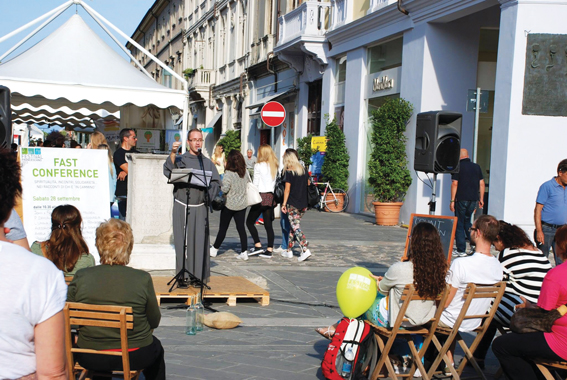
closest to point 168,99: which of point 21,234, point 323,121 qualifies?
point 21,234

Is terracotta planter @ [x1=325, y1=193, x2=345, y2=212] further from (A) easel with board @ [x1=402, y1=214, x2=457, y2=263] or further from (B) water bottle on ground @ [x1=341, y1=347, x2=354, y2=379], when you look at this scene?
(B) water bottle on ground @ [x1=341, y1=347, x2=354, y2=379]

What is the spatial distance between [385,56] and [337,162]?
11.1ft

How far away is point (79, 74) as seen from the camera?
961 cm

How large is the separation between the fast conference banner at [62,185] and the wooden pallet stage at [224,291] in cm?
93

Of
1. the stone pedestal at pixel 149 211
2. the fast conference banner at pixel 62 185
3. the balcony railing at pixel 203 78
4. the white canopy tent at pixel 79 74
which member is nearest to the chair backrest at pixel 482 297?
the fast conference banner at pixel 62 185

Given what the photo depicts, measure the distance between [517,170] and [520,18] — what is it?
285cm

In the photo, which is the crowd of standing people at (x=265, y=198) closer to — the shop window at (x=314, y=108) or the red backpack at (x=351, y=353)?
the red backpack at (x=351, y=353)

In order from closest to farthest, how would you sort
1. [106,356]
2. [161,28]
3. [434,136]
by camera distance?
[106,356] < [434,136] < [161,28]

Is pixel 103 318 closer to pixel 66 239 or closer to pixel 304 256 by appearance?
pixel 66 239

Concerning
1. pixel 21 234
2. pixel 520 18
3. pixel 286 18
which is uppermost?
pixel 286 18

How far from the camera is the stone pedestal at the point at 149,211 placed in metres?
8.88

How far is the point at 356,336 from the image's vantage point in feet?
16.4

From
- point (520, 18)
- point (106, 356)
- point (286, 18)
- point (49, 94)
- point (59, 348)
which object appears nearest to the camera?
point (59, 348)

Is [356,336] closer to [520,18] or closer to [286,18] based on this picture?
[520,18]
